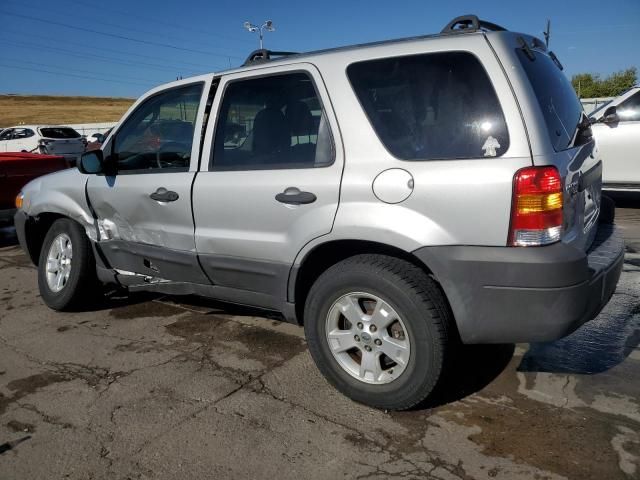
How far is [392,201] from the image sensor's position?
2609 millimetres

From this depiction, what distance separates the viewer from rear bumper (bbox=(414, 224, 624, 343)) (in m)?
2.35

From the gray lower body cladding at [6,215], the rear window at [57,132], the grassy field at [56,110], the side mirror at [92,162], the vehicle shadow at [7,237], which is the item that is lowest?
the vehicle shadow at [7,237]

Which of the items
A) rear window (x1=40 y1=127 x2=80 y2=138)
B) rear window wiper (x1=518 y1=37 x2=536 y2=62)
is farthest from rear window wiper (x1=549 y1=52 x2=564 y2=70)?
rear window (x1=40 y1=127 x2=80 y2=138)

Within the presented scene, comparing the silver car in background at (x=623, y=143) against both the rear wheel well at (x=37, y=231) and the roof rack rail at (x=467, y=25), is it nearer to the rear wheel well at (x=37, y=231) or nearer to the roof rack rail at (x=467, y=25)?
the roof rack rail at (x=467, y=25)

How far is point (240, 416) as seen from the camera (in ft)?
9.32

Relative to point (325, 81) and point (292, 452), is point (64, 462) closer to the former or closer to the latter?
point (292, 452)

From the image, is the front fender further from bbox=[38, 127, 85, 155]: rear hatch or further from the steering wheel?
bbox=[38, 127, 85, 155]: rear hatch

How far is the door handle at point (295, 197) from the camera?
2879 mm

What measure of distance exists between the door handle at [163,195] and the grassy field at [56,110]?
5567 centimetres

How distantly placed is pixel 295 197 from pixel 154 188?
1244 mm

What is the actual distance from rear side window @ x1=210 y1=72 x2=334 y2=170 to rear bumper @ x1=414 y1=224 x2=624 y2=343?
0.90m

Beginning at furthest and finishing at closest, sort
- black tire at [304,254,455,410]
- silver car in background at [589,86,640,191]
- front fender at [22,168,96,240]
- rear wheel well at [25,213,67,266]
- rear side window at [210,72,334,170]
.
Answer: silver car in background at [589,86,640,191] → rear wheel well at [25,213,67,266] → front fender at [22,168,96,240] → rear side window at [210,72,334,170] → black tire at [304,254,455,410]

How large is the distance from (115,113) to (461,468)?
69136 millimetres

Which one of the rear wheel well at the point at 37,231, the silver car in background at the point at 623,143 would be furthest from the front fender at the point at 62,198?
the silver car in background at the point at 623,143
